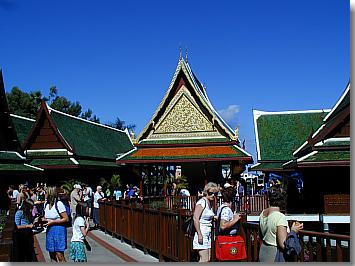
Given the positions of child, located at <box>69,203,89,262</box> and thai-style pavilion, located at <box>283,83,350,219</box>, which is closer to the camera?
child, located at <box>69,203,89,262</box>

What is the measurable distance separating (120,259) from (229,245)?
5192 millimetres

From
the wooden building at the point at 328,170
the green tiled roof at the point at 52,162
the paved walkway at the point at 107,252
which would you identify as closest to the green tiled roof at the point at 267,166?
the wooden building at the point at 328,170

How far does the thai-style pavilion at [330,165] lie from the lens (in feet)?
60.7

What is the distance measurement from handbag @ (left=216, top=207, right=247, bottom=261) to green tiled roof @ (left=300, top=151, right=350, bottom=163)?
12.2 metres

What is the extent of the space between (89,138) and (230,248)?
3005 centimetres

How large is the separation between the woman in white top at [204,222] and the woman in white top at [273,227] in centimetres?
129

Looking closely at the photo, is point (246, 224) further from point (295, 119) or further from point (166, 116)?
point (295, 119)

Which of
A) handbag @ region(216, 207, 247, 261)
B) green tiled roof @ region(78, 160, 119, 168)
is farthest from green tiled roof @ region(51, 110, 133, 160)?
handbag @ region(216, 207, 247, 261)

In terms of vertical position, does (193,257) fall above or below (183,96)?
below

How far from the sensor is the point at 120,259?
460 inches

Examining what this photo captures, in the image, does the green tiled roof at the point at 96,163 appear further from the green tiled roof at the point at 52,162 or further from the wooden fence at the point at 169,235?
the wooden fence at the point at 169,235

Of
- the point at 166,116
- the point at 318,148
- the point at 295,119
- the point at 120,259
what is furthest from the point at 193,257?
the point at 295,119

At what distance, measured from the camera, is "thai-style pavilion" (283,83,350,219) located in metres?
18.5

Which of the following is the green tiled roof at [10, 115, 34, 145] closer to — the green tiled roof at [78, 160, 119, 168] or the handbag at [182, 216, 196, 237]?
the green tiled roof at [78, 160, 119, 168]
